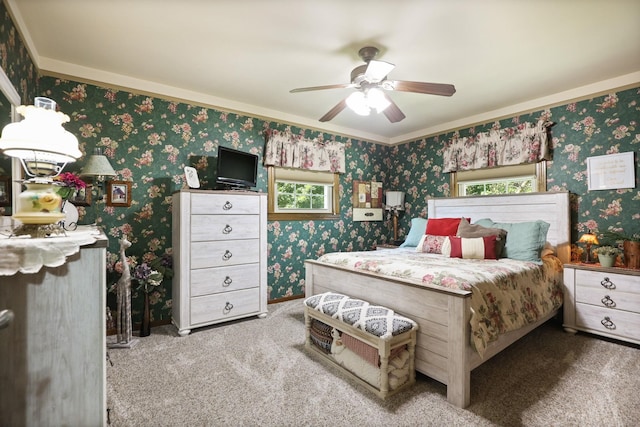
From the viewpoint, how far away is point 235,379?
2.03 metres

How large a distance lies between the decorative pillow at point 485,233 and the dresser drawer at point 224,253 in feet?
7.22

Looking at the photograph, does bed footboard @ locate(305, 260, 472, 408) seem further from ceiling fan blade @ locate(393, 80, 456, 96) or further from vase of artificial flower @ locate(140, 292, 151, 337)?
vase of artificial flower @ locate(140, 292, 151, 337)

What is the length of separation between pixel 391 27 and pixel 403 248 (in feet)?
8.15

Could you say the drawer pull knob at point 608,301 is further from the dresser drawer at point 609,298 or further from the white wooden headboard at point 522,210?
the white wooden headboard at point 522,210

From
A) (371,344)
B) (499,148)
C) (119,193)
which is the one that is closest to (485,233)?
(499,148)

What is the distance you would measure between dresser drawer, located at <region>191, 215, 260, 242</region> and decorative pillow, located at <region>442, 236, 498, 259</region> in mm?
2044

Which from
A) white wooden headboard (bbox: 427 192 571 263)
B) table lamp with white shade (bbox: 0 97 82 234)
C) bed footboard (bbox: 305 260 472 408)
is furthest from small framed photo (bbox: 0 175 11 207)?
white wooden headboard (bbox: 427 192 571 263)

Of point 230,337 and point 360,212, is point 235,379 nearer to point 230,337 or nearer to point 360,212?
point 230,337

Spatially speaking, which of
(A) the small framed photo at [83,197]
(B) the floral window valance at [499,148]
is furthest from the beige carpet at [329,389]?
(B) the floral window valance at [499,148]

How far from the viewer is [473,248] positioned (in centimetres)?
283

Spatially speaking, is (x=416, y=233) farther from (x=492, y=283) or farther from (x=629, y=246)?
(x=629, y=246)

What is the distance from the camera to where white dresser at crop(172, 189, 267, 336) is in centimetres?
281

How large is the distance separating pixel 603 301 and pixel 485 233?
1.10m

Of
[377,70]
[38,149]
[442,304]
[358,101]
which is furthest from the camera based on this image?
[358,101]
